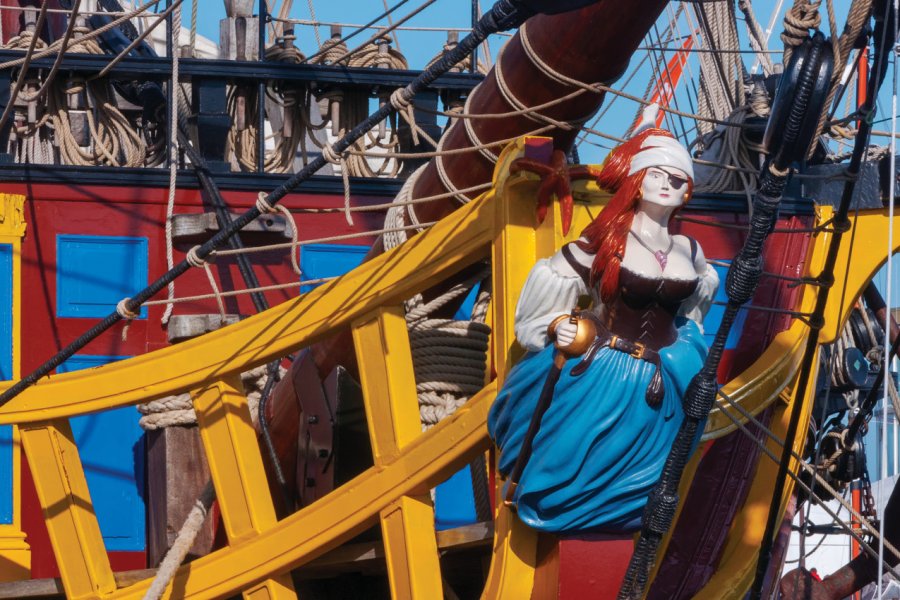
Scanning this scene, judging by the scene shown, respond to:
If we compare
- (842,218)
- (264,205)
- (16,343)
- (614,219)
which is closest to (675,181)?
(614,219)

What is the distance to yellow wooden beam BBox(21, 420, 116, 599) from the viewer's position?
18.9 feet

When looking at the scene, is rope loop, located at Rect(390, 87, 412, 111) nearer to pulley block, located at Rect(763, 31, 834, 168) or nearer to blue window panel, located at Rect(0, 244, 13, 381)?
pulley block, located at Rect(763, 31, 834, 168)

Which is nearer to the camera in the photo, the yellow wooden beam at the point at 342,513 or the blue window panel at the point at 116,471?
the yellow wooden beam at the point at 342,513

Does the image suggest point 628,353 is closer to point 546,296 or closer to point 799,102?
point 546,296

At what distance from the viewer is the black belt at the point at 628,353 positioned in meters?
4.34

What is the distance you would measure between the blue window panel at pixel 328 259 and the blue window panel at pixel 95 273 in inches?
25.0

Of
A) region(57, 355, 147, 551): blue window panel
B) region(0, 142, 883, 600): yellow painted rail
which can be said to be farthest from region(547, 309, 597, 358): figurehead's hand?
region(57, 355, 147, 551): blue window panel

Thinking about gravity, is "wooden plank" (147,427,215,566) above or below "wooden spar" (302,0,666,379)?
below

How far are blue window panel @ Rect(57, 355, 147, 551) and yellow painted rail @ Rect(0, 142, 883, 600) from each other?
2.54 ft

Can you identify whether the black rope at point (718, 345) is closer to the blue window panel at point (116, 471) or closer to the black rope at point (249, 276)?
the black rope at point (249, 276)

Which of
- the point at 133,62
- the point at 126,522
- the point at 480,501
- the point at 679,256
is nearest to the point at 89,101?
the point at 133,62

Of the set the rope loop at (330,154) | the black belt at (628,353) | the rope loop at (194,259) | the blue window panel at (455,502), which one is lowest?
the blue window panel at (455,502)

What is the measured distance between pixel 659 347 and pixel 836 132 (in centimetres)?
316

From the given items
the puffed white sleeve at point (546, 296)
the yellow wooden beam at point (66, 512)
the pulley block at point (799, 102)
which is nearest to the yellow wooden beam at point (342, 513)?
the yellow wooden beam at point (66, 512)
